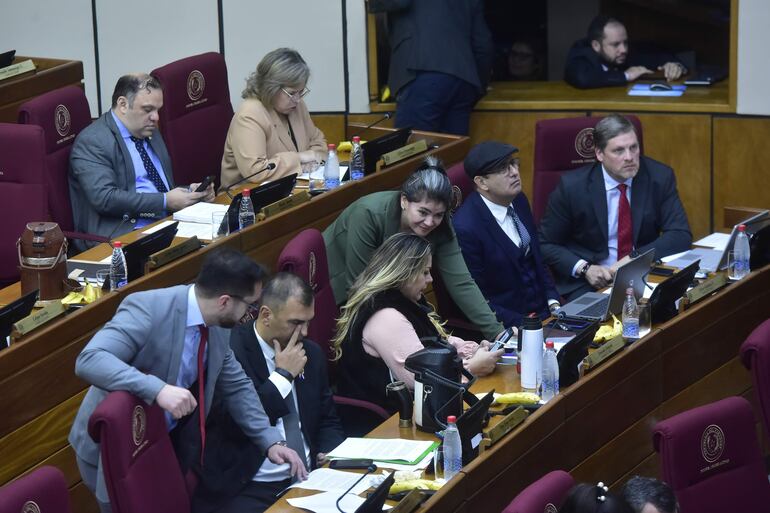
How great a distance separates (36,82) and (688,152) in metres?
3.17

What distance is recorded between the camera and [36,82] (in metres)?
6.15

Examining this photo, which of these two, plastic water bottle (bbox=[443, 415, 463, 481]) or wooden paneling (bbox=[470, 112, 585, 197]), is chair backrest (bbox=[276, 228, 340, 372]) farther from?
wooden paneling (bbox=[470, 112, 585, 197])

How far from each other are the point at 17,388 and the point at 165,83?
2219 mm

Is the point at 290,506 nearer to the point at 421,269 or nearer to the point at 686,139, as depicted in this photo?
the point at 421,269

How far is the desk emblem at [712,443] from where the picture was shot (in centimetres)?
334

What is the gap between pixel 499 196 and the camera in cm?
481

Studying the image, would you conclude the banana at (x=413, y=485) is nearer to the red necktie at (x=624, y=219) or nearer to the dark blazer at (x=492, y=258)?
the dark blazer at (x=492, y=258)

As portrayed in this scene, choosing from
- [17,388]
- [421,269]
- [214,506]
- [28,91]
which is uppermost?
[28,91]

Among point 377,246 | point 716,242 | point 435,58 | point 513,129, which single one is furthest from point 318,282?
point 513,129

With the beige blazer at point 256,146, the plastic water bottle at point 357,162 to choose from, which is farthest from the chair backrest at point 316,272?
the beige blazer at point 256,146

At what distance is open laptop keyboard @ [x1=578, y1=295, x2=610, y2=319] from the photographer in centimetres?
442

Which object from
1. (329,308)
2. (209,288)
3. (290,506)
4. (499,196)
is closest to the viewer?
(290,506)

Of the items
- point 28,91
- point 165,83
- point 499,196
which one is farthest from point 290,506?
point 28,91

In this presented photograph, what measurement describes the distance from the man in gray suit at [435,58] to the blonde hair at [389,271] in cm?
238
